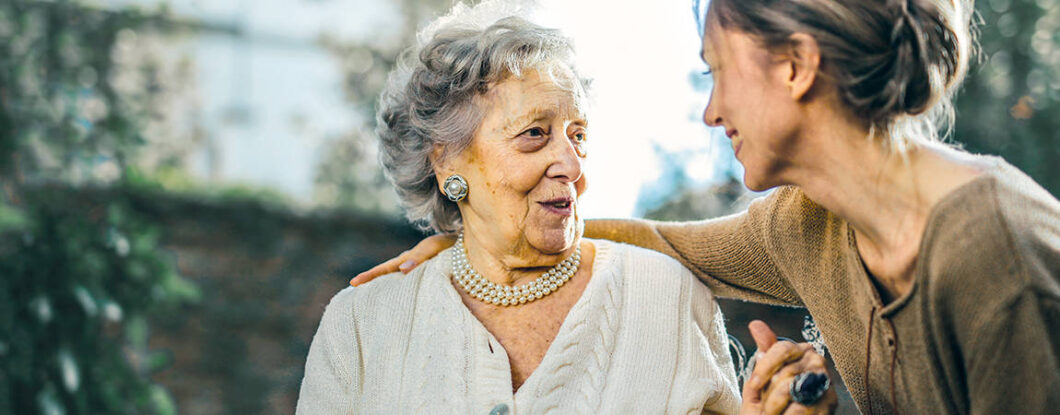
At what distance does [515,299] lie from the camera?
7.66 feet

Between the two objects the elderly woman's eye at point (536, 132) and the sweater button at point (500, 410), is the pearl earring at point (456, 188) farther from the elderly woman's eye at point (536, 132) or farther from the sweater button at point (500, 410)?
the sweater button at point (500, 410)

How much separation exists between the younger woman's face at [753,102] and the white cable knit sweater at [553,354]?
0.49m

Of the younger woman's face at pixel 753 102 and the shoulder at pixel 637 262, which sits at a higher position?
the younger woman's face at pixel 753 102

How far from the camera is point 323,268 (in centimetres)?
595

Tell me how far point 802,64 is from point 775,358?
59 centimetres

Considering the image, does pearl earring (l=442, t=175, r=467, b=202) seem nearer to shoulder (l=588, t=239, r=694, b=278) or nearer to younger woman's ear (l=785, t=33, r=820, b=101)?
shoulder (l=588, t=239, r=694, b=278)

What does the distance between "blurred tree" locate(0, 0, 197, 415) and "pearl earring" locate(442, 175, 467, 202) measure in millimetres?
1707

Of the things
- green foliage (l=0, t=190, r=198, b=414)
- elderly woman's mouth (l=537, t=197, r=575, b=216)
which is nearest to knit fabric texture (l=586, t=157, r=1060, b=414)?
elderly woman's mouth (l=537, t=197, r=575, b=216)

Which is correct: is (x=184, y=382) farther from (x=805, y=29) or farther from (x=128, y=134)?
(x=805, y=29)

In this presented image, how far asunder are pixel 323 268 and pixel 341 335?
3.70 meters

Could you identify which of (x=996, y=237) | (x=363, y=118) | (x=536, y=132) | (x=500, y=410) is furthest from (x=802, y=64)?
(x=363, y=118)

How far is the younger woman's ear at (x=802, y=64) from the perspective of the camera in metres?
1.73

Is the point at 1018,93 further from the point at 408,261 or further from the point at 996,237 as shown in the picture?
the point at 408,261

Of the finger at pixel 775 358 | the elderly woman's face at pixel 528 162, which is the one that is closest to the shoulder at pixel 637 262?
the elderly woman's face at pixel 528 162
